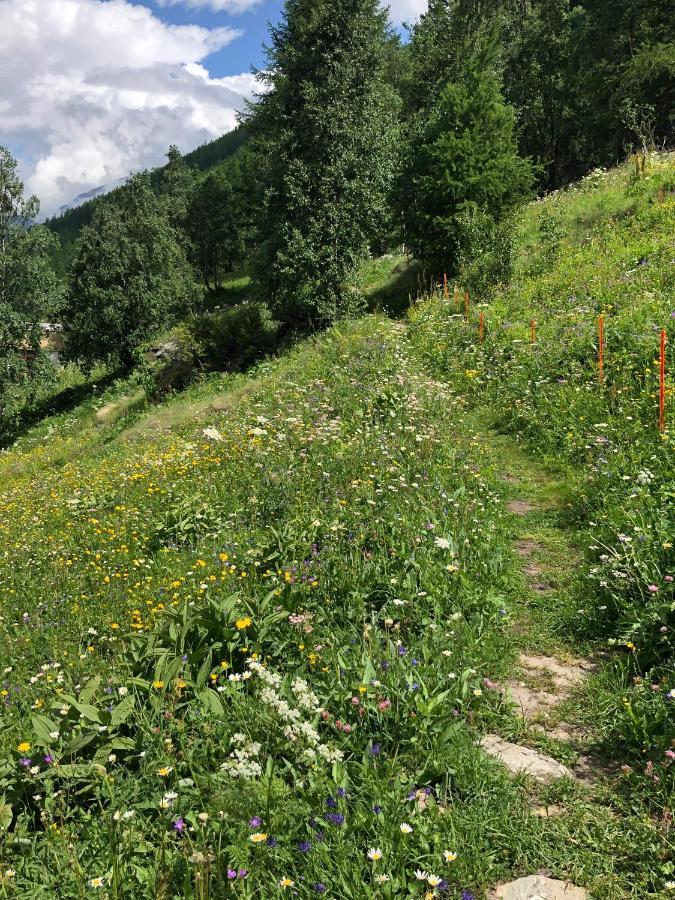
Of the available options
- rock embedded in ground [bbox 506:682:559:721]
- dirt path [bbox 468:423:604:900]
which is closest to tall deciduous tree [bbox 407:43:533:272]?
dirt path [bbox 468:423:604:900]

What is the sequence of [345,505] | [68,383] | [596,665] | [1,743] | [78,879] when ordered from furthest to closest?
[68,383]
[345,505]
[596,665]
[1,743]
[78,879]

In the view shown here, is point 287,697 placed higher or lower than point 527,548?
higher

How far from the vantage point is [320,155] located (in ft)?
69.0

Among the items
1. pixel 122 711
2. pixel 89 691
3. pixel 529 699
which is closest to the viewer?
pixel 122 711

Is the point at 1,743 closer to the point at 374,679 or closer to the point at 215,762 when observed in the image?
the point at 215,762

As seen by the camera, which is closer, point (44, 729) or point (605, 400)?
point (44, 729)

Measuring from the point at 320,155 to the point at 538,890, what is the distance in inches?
871

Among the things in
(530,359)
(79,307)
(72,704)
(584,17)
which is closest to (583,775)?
(72,704)

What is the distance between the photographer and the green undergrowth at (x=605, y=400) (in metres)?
4.15

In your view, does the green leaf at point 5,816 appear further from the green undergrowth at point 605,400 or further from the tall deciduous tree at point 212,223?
the tall deciduous tree at point 212,223

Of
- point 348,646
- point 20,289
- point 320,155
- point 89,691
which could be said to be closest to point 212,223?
point 20,289

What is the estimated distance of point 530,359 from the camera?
1134 cm

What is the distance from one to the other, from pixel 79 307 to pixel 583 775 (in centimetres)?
3823

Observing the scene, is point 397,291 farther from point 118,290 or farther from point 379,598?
point 379,598
